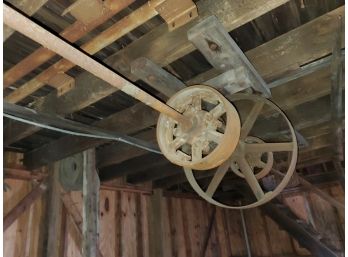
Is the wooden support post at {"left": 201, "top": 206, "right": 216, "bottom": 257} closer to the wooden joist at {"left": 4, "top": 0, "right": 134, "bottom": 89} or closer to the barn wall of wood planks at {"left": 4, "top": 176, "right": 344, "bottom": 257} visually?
the barn wall of wood planks at {"left": 4, "top": 176, "right": 344, "bottom": 257}

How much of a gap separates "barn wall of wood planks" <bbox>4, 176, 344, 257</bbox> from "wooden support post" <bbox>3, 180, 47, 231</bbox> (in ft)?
0.30

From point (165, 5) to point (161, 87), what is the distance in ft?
1.92

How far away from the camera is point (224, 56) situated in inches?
65.2

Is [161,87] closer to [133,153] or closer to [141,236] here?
[133,153]

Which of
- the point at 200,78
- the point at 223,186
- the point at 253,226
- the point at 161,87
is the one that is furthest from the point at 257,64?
the point at 253,226

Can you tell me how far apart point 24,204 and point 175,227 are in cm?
304

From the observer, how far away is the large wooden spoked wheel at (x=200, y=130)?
164 cm

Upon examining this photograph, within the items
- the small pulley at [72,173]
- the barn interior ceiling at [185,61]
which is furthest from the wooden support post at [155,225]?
the barn interior ceiling at [185,61]

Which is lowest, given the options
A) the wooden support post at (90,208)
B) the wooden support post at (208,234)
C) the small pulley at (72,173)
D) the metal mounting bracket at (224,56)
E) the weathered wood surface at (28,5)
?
the wooden support post at (208,234)

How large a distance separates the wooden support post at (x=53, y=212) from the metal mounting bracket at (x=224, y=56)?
2.32m

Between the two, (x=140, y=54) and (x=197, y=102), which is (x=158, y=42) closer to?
(x=140, y=54)

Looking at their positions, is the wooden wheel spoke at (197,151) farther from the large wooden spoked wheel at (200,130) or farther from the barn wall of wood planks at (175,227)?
the barn wall of wood planks at (175,227)

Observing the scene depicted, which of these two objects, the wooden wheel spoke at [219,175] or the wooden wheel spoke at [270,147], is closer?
the wooden wheel spoke at [270,147]

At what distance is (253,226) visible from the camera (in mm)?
6789
